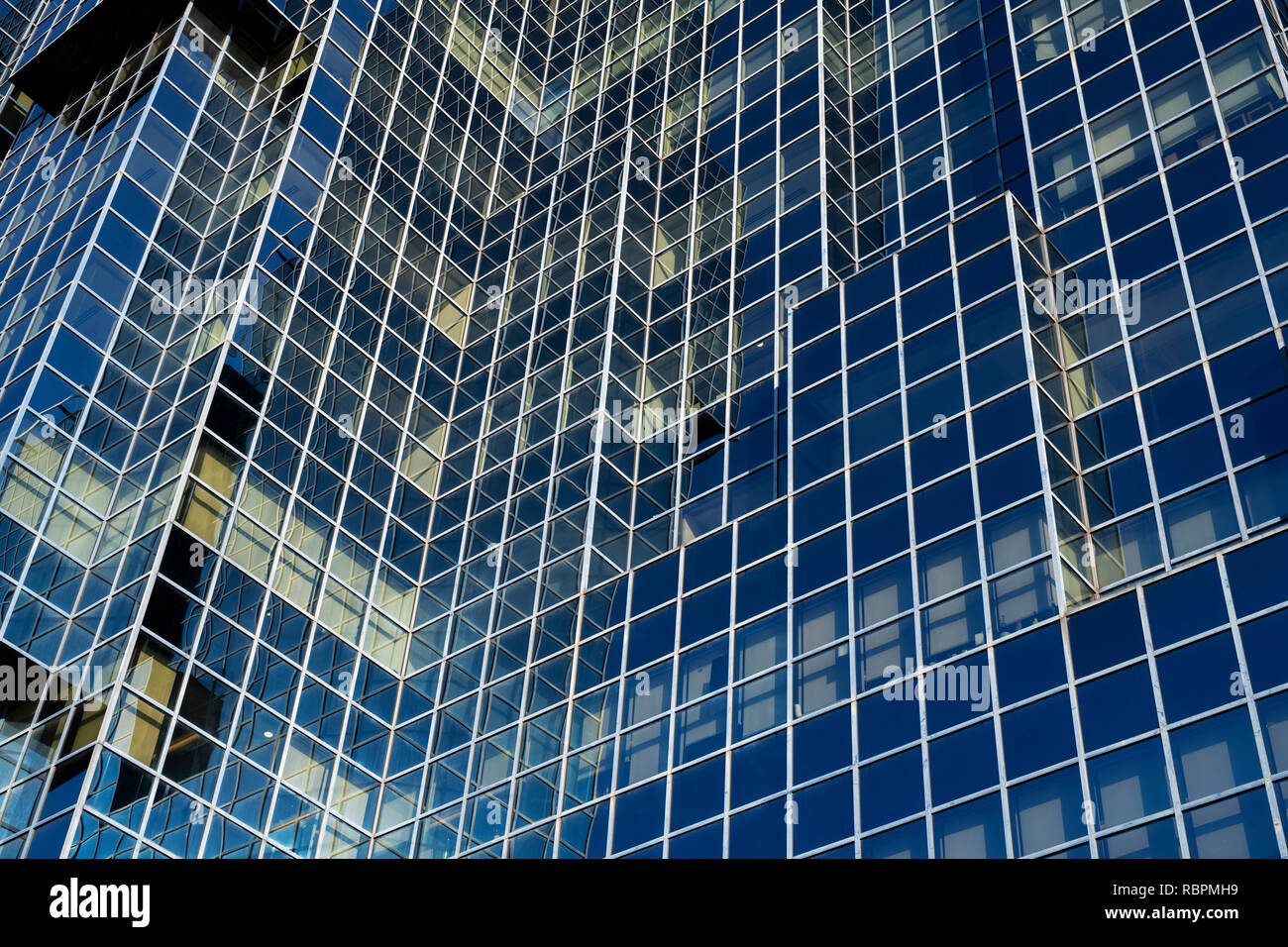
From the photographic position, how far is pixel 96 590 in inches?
1457

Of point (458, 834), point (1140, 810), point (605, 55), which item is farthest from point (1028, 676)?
point (605, 55)

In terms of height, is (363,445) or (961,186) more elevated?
(961,186)

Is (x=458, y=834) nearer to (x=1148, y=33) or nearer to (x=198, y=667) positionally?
(x=198, y=667)

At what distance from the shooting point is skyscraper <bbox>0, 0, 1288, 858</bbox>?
97.9 feet

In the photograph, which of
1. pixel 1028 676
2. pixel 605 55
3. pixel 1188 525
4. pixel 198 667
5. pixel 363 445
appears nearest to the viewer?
pixel 1028 676

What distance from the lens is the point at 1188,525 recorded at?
100 feet

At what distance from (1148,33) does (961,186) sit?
270 inches

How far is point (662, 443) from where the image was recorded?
43.6 metres

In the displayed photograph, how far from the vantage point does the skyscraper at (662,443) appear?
2984cm
